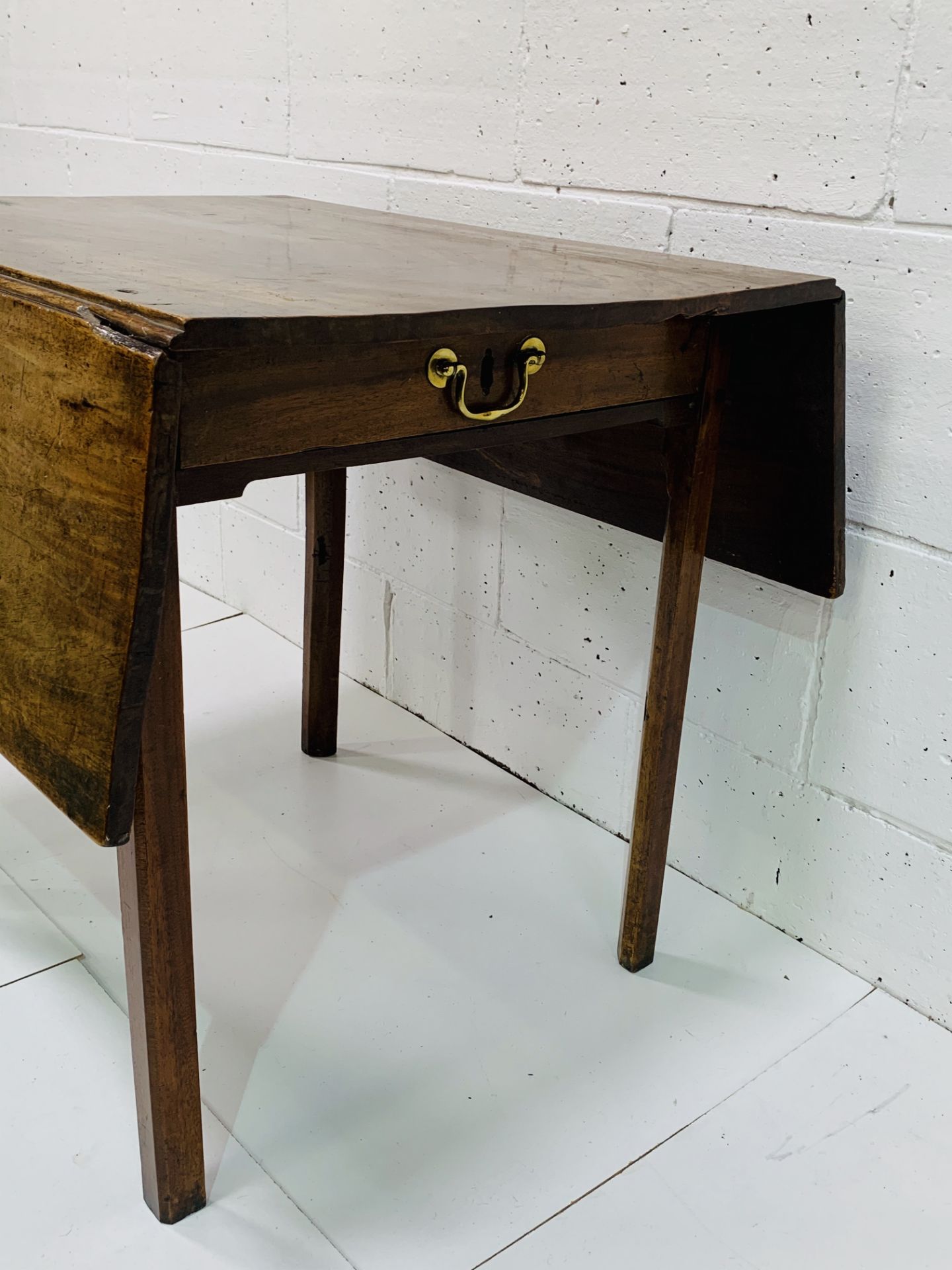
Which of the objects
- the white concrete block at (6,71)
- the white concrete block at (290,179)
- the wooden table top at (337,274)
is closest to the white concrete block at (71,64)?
the white concrete block at (6,71)

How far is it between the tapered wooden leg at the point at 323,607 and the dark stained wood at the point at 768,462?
1.28 ft

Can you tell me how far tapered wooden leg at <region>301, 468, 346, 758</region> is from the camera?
1.74m

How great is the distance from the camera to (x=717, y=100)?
138 cm

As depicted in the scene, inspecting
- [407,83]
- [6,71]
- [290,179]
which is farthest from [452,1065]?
[6,71]

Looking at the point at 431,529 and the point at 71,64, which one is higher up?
the point at 71,64

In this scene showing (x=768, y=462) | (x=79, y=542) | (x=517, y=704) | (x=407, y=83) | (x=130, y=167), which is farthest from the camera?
(x=130, y=167)

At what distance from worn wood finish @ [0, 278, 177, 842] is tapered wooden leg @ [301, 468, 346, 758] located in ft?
2.64

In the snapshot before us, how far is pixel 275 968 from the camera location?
144 centimetres

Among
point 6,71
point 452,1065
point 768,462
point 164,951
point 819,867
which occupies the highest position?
point 6,71

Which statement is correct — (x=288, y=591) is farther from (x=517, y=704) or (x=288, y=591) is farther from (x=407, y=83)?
(x=407, y=83)

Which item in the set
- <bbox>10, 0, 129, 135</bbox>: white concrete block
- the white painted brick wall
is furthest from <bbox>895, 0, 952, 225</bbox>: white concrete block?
<bbox>10, 0, 129, 135</bbox>: white concrete block

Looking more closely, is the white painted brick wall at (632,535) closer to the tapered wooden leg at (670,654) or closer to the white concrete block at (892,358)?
the white concrete block at (892,358)

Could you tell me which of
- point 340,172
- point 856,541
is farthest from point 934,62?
point 340,172

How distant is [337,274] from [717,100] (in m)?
0.61
